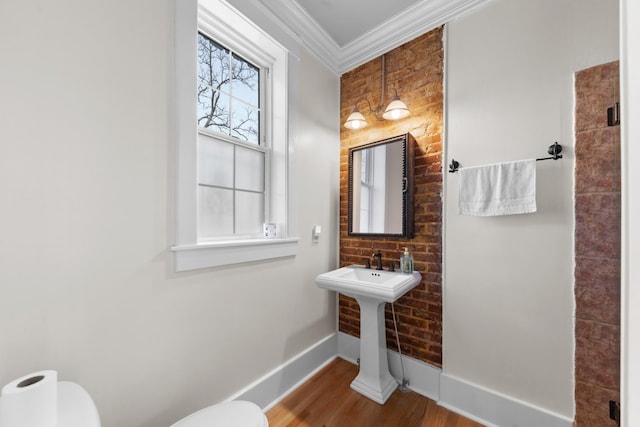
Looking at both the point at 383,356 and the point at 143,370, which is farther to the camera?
the point at 383,356

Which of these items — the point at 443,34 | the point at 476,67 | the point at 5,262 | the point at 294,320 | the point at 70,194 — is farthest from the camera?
the point at 294,320

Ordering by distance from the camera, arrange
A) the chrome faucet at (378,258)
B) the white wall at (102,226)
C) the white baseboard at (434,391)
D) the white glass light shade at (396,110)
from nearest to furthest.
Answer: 1. the white wall at (102,226)
2. the white baseboard at (434,391)
3. the white glass light shade at (396,110)
4. the chrome faucet at (378,258)

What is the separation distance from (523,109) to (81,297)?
97.4 inches

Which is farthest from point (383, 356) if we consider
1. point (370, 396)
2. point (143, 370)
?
point (143, 370)

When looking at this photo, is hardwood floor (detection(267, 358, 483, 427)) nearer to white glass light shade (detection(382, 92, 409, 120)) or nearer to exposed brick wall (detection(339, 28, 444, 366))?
exposed brick wall (detection(339, 28, 444, 366))

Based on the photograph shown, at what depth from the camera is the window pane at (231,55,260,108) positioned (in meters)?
1.84

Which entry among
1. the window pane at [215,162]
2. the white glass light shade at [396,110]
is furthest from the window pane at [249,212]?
the white glass light shade at [396,110]

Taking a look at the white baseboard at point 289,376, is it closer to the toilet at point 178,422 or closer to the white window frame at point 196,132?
the toilet at point 178,422

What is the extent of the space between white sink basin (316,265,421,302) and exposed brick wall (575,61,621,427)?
889mm

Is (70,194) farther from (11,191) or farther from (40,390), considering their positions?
(40,390)

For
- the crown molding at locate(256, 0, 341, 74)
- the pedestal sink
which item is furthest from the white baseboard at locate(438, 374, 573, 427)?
the crown molding at locate(256, 0, 341, 74)

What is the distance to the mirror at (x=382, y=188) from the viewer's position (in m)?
1.95

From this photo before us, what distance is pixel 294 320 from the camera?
6.52 feet

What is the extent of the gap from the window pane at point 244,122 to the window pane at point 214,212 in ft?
1.44
